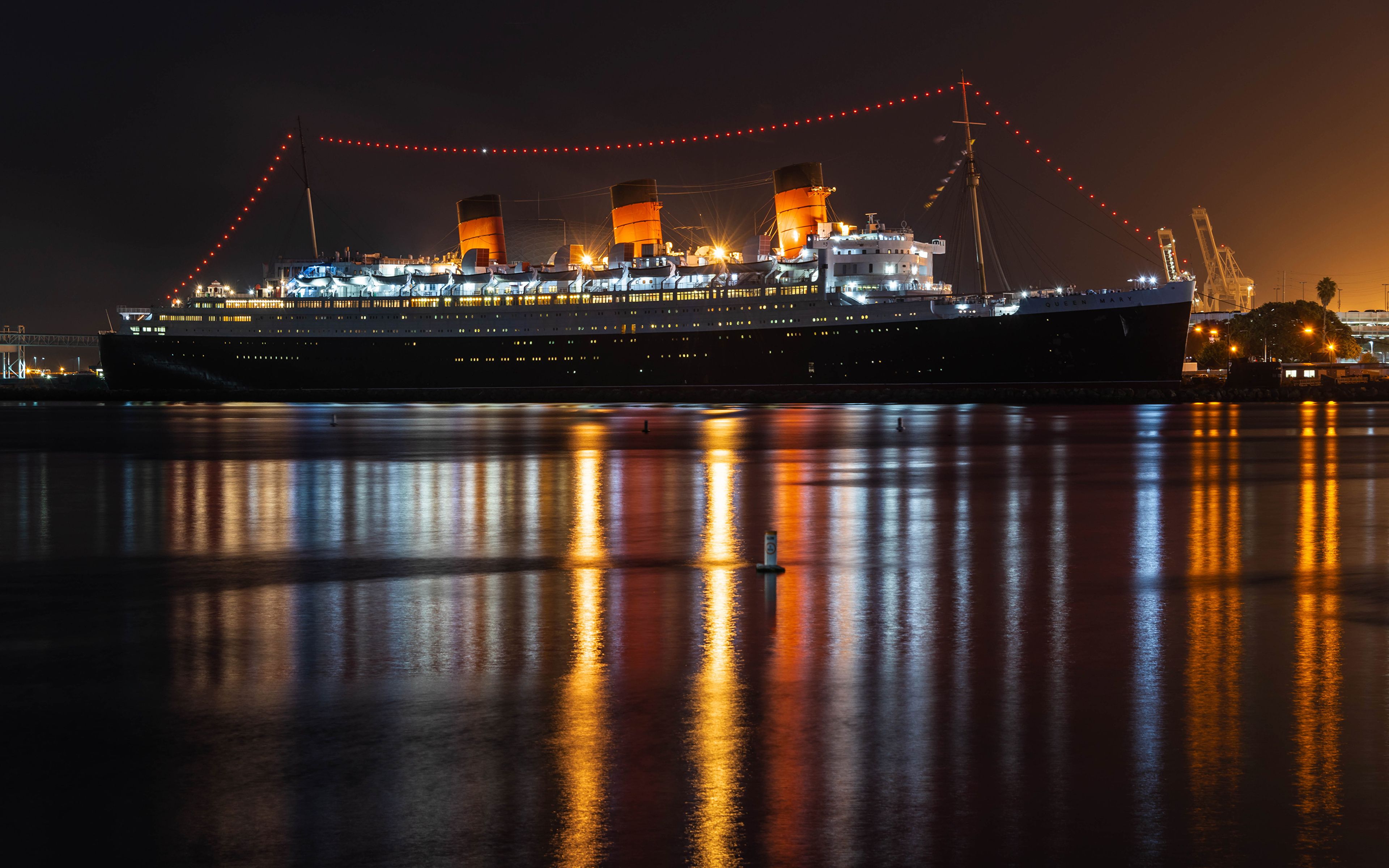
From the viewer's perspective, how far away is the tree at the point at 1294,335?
113438mm

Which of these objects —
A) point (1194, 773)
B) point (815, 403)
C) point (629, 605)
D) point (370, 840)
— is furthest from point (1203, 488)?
point (815, 403)

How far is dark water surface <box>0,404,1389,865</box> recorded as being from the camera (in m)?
5.33

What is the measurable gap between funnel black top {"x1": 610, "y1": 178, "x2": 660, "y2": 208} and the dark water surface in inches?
2964

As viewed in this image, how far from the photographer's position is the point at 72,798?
569cm

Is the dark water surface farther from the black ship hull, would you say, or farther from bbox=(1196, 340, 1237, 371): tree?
bbox=(1196, 340, 1237, 371): tree

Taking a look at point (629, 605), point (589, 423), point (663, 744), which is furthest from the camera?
point (589, 423)

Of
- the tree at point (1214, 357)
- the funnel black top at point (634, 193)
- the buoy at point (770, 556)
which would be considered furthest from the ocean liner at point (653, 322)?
the buoy at point (770, 556)

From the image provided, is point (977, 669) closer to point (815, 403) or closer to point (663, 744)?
point (663, 744)

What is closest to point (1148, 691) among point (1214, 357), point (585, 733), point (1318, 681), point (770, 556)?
point (1318, 681)

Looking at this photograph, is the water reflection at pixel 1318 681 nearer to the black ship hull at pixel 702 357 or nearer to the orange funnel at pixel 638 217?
the black ship hull at pixel 702 357

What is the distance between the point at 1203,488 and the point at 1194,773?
1680 centimetres

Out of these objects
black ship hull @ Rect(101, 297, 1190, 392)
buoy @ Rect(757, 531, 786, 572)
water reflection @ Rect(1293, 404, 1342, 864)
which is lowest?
water reflection @ Rect(1293, 404, 1342, 864)

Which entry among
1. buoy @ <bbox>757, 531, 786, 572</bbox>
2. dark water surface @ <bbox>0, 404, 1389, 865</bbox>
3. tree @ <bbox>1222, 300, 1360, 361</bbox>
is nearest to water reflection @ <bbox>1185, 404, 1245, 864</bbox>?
dark water surface @ <bbox>0, 404, 1389, 865</bbox>

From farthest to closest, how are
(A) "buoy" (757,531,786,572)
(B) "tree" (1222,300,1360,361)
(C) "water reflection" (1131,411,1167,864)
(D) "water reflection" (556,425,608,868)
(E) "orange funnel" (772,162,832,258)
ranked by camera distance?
(B) "tree" (1222,300,1360,361) → (E) "orange funnel" (772,162,832,258) → (A) "buoy" (757,531,786,572) → (C) "water reflection" (1131,411,1167,864) → (D) "water reflection" (556,425,608,868)
